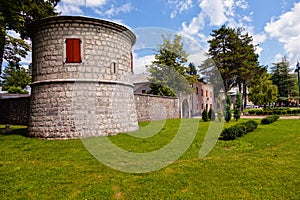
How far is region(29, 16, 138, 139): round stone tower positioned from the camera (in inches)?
392

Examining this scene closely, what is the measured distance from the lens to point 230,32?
3531cm

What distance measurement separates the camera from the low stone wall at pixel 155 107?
18141 mm

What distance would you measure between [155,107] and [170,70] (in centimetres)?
792

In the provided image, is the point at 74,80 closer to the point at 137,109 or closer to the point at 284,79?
the point at 137,109

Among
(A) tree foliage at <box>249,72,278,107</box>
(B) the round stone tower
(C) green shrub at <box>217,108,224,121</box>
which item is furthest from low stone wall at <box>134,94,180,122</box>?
(A) tree foliage at <box>249,72,278,107</box>

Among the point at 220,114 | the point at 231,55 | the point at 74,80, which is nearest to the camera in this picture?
the point at 74,80

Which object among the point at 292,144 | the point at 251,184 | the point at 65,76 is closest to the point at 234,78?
the point at 292,144

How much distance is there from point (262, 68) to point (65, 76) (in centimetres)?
4140

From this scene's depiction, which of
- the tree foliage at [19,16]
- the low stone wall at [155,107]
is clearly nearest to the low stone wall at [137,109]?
the low stone wall at [155,107]

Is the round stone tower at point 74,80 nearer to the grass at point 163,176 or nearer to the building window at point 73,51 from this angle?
the building window at point 73,51

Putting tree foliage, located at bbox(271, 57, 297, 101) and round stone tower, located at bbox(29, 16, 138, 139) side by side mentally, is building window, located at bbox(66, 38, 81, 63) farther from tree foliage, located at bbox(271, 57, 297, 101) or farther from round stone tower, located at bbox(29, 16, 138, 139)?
tree foliage, located at bbox(271, 57, 297, 101)

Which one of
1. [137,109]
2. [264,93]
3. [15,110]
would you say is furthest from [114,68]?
[264,93]

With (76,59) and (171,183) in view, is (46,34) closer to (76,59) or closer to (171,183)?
(76,59)

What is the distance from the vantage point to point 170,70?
1056 inches
